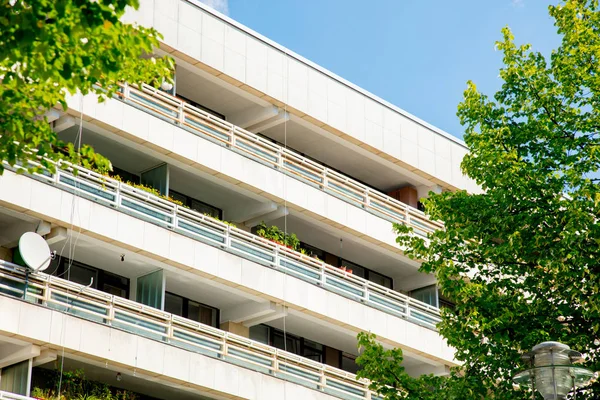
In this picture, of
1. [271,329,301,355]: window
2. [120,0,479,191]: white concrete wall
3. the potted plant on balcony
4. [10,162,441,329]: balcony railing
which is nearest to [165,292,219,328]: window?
[10,162,441,329]: balcony railing

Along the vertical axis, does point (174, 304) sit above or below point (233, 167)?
below

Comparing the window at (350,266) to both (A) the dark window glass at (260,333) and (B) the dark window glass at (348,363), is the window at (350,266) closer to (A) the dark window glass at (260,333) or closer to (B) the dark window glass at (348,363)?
(B) the dark window glass at (348,363)

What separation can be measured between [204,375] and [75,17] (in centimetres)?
1761

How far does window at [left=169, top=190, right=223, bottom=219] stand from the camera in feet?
111

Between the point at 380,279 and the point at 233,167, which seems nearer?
the point at 233,167

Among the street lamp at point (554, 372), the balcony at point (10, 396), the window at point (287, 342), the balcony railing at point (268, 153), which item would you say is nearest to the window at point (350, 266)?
the balcony railing at point (268, 153)

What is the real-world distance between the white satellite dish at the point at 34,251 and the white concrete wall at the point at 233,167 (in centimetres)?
417

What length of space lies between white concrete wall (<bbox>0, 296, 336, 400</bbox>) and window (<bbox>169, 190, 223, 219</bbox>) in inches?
242

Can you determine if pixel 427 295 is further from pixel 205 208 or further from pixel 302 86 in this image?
pixel 205 208

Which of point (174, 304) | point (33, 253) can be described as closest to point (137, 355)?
point (33, 253)

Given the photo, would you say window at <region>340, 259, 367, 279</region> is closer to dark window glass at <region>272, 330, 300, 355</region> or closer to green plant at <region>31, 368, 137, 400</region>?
dark window glass at <region>272, 330, 300, 355</region>

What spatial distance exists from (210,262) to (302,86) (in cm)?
786

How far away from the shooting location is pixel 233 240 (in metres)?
31.9

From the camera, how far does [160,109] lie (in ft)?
102
